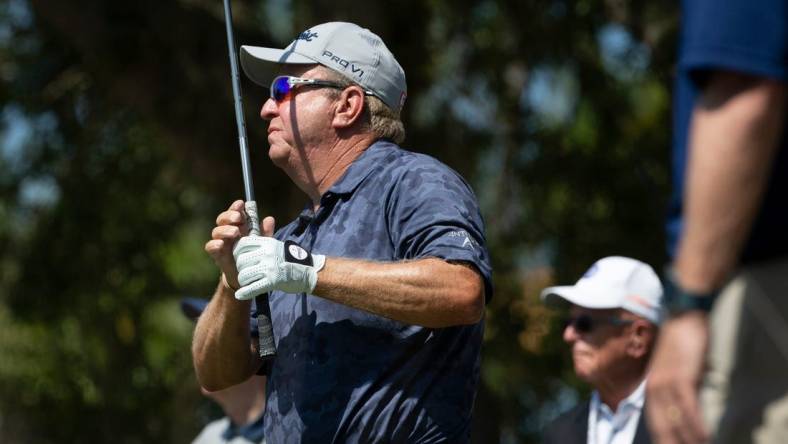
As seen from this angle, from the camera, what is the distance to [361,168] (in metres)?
4.27

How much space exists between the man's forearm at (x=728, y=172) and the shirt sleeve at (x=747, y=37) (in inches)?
1.1

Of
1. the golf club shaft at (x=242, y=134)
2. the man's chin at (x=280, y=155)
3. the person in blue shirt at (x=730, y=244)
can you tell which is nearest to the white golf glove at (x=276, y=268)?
the golf club shaft at (x=242, y=134)

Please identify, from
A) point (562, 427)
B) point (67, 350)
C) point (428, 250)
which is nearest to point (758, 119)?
point (428, 250)

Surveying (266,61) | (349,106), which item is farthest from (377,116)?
Result: (266,61)

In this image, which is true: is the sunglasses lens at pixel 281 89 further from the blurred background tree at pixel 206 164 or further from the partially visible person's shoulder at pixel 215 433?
the blurred background tree at pixel 206 164

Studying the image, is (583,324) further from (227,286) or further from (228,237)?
(228,237)

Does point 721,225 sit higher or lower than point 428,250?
higher

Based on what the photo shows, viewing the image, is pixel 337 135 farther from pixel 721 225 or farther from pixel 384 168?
pixel 721 225

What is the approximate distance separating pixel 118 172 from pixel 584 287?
736 centimetres

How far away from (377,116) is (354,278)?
0.80 meters

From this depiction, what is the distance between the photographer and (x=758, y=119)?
262cm

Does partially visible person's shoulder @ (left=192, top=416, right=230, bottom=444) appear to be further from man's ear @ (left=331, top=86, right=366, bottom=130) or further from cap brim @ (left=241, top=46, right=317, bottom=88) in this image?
man's ear @ (left=331, top=86, right=366, bottom=130)

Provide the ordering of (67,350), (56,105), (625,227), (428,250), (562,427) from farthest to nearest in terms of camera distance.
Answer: (67,350) → (56,105) → (625,227) → (562,427) → (428,250)

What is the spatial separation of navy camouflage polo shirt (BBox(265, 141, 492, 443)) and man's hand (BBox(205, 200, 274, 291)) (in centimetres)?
20
